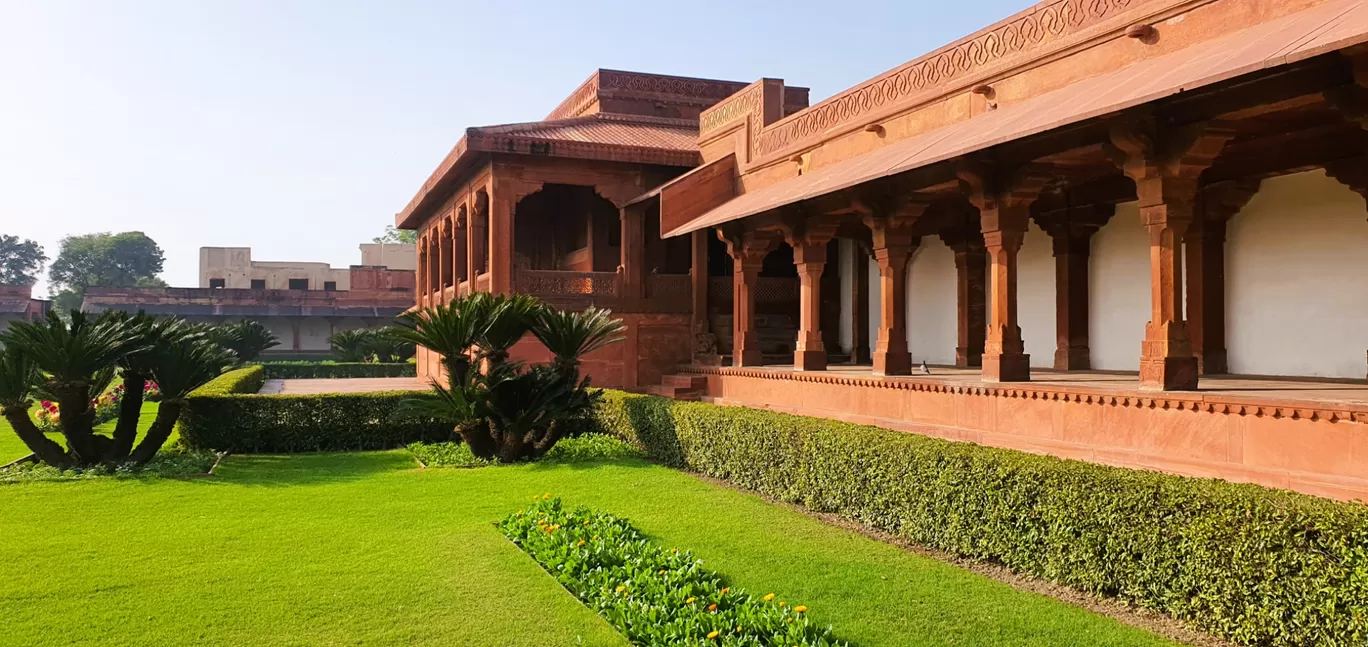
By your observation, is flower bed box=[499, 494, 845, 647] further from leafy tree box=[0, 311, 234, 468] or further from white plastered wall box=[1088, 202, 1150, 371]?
white plastered wall box=[1088, 202, 1150, 371]

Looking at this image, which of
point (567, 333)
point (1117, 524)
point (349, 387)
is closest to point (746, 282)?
point (567, 333)

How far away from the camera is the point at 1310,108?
6621mm

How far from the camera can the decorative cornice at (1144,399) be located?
17.7ft

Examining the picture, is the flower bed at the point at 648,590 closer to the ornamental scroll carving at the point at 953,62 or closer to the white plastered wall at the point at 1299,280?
the ornamental scroll carving at the point at 953,62

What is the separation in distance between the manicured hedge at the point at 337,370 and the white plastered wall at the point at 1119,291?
2003cm

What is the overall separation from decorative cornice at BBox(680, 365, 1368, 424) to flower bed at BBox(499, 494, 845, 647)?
9.47 feet

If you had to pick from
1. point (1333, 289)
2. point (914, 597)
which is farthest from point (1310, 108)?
point (914, 597)

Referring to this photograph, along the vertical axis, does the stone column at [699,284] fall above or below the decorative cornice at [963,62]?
below

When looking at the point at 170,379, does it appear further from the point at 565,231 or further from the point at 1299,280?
the point at 1299,280

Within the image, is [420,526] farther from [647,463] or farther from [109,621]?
[647,463]

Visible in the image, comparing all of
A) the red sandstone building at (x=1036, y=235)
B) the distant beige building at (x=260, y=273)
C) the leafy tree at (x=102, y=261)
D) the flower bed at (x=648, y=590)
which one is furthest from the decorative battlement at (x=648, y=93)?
the leafy tree at (x=102, y=261)

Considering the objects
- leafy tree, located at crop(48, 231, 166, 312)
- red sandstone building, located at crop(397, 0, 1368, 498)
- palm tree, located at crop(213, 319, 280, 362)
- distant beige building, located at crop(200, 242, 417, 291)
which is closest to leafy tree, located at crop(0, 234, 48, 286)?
leafy tree, located at crop(48, 231, 166, 312)

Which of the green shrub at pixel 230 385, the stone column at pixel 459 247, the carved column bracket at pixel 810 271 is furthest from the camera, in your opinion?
the stone column at pixel 459 247

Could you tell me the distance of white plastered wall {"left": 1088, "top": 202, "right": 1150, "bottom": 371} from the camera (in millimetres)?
10570
